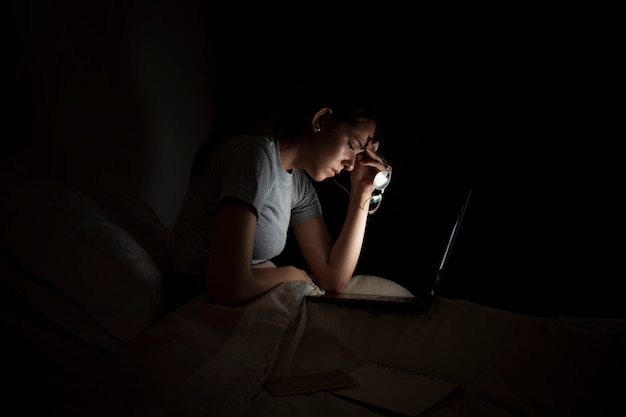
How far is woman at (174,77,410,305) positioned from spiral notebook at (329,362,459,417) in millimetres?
409

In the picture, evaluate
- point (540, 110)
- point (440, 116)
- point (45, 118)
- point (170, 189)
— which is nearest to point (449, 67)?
point (440, 116)

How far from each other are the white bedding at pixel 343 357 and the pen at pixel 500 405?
0.04 feet

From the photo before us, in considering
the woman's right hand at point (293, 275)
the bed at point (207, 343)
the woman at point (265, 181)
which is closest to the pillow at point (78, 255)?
the bed at point (207, 343)

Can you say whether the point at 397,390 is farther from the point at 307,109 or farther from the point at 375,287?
the point at 307,109

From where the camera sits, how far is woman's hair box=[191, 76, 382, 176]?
1.23 m

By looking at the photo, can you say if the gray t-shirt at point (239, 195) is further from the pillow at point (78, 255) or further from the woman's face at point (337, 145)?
the pillow at point (78, 255)

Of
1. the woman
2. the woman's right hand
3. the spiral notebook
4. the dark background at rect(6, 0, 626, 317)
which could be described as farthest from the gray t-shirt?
the spiral notebook

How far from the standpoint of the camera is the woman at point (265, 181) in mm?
1010

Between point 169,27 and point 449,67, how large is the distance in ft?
3.83

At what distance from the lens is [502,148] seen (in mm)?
1516

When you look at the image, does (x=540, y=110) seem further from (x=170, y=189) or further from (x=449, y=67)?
(x=170, y=189)

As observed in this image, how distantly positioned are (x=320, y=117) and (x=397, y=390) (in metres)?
0.84

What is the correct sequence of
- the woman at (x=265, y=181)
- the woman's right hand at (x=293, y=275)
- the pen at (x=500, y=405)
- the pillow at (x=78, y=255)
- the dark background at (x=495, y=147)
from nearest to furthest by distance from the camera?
1. the pen at (x=500, y=405)
2. the pillow at (x=78, y=255)
3. the woman at (x=265, y=181)
4. the woman's right hand at (x=293, y=275)
5. the dark background at (x=495, y=147)

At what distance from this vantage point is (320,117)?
4.10 ft
